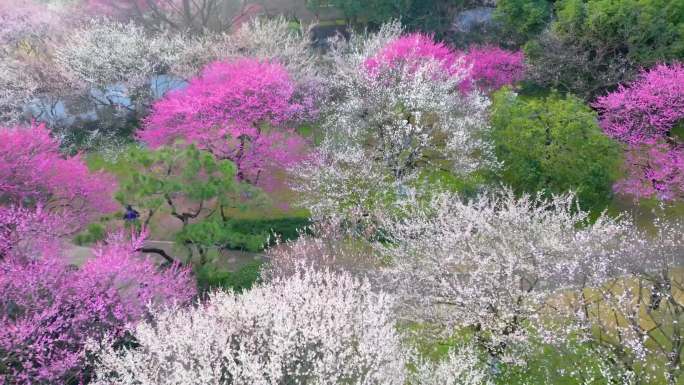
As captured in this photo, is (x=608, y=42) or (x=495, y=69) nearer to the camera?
(x=608, y=42)

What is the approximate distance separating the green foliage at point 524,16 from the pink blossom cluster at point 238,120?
55.8 feet

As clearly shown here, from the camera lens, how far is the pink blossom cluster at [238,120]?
22.7 m

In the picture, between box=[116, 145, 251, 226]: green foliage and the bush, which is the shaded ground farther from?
the bush

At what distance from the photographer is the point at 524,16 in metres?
32.9

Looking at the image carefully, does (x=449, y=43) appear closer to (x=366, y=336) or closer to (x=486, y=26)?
(x=486, y=26)

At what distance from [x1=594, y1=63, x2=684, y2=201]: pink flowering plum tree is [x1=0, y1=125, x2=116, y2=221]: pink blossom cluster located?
22513 millimetres

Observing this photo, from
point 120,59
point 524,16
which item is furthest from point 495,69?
point 120,59

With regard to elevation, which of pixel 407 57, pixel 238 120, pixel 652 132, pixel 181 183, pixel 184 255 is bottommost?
pixel 184 255

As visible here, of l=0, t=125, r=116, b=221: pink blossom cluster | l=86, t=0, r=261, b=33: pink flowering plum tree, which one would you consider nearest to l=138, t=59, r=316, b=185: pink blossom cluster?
l=0, t=125, r=116, b=221: pink blossom cluster

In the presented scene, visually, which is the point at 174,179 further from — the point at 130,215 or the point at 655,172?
the point at 655,172

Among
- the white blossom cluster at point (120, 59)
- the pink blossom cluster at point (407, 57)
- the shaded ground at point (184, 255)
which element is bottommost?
the shaded ground at point (184, 255)

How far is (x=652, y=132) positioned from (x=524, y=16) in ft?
43.2

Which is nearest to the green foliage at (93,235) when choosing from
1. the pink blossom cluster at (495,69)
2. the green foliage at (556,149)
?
the green foliage at (556,149)

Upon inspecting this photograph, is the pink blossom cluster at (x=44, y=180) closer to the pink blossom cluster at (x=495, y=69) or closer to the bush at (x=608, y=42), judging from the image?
the pink blossom cluster at (x=495, y=69)
